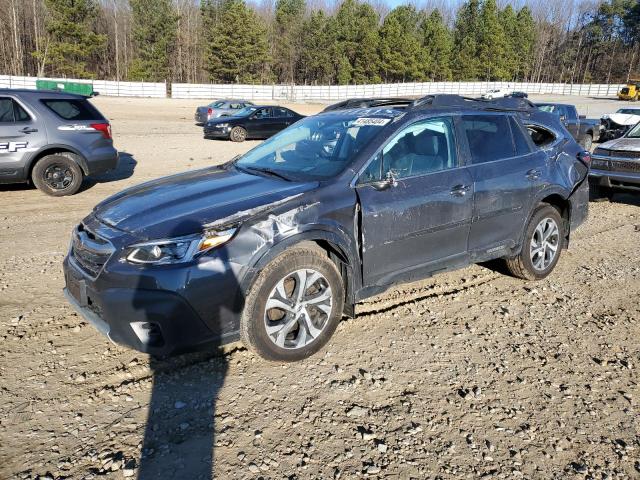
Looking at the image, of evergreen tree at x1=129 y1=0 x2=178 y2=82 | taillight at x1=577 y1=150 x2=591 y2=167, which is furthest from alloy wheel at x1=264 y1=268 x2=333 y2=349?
evergreen tree at x1=129 y1=0 x2=178 y2=82

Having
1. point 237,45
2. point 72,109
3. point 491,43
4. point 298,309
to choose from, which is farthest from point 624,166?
point 491,43

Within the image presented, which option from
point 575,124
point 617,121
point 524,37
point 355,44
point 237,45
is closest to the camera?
point 575,124

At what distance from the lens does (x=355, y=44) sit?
73.9 metres

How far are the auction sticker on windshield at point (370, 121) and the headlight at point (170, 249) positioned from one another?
1686mm

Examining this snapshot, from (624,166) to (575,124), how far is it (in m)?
7.90

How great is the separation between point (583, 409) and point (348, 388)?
143 cm

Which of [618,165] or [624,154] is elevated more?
[624,154]

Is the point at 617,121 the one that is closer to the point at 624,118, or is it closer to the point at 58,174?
the point at 624,118

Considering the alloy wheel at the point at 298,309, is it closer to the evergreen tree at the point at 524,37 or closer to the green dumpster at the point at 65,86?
the green dumpster at the point at 65,86

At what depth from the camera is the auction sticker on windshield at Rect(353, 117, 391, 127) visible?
13.1 ft

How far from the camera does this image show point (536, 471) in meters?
2.57

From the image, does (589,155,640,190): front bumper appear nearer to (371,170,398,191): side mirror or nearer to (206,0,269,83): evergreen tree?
(371,170,398,191): side mirror

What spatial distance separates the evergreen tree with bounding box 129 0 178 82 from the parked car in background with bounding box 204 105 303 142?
49.5 metres

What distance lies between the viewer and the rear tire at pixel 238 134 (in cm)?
1878
